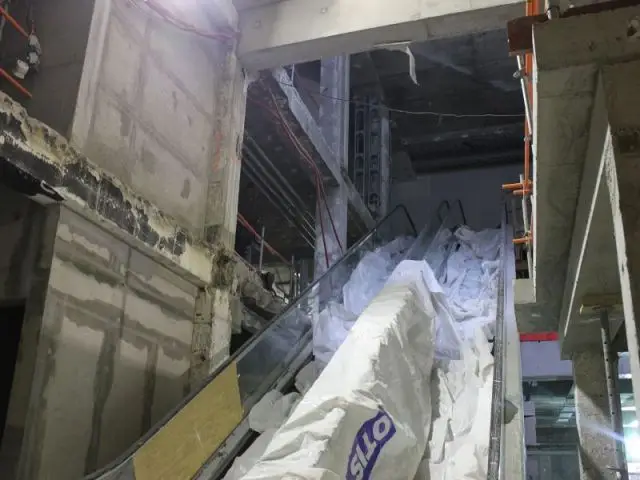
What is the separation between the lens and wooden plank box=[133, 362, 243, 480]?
9.34 ft

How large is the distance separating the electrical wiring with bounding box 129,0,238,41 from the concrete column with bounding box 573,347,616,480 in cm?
346

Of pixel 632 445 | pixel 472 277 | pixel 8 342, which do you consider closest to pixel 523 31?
pixel 8 342

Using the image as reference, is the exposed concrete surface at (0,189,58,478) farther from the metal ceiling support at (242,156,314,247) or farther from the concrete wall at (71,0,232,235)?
the metal ceiling support at (242,156,314,247)

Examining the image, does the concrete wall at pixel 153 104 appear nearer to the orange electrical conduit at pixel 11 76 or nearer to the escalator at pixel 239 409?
the orange electrical conduit at pixel 11 76

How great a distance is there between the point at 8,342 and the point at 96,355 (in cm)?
51

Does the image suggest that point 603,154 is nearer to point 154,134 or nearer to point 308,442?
point 308,442

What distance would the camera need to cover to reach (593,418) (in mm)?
4031

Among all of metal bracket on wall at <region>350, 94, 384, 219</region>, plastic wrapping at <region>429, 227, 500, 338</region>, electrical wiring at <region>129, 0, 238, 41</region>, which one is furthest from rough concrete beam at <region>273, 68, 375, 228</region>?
plastic wrapping at <region>429, 227, 500, 338</region>

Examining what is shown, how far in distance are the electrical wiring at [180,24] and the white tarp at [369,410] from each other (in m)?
2.31

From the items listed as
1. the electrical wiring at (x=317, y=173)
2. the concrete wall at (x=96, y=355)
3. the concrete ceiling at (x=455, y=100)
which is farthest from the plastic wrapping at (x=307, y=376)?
the concrete ceiling at (x=455, y=100)

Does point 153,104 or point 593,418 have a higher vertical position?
point 153,104

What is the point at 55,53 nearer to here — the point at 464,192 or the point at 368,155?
the point at 368,155

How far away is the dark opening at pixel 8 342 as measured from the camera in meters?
3.26

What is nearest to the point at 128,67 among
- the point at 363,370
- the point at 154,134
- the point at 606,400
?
the point at 154,134
